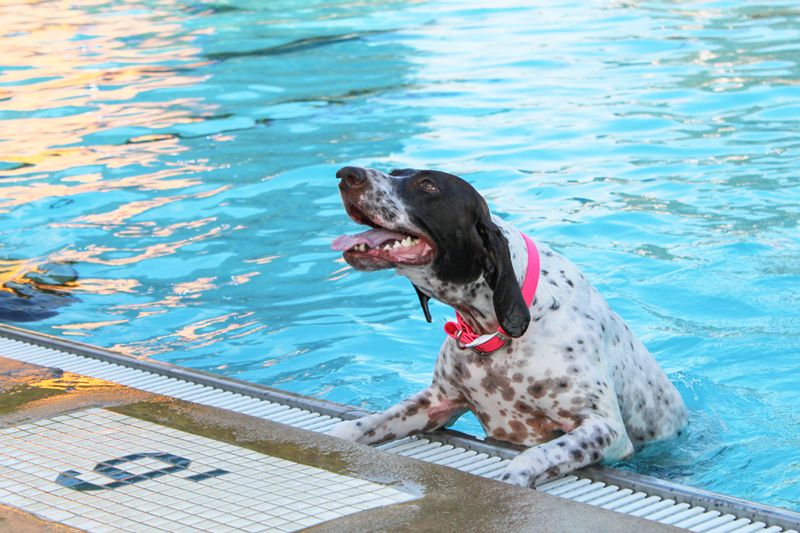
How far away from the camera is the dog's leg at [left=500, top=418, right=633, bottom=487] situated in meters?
4.05

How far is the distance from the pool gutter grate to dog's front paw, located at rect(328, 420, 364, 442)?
4.9 inches

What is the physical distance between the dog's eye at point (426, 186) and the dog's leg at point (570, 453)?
3.12 ft

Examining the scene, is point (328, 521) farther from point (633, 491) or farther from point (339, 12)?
point (339, 12)

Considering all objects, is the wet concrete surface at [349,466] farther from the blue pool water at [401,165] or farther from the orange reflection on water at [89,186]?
the orange reflection on water at [89,186]

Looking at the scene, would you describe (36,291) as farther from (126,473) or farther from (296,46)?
(296,46)

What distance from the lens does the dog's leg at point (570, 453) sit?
13.3 feet

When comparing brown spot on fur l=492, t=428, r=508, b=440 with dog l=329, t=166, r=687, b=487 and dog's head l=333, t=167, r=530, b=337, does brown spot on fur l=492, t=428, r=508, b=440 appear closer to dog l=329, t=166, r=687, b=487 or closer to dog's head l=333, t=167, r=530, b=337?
dog l=329, t=166, r=687, b=487

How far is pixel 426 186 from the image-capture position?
167 inches

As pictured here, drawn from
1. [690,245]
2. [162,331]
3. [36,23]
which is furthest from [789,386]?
[36,23]

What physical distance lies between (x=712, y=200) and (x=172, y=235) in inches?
163

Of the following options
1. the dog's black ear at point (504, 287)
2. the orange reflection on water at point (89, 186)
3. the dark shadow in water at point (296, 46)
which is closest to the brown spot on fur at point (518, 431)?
the dog's black ear at point (504, 287)

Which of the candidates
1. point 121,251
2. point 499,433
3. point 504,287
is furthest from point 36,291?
point 504,287

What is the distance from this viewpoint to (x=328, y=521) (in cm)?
334

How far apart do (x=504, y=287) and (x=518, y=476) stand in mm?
647
